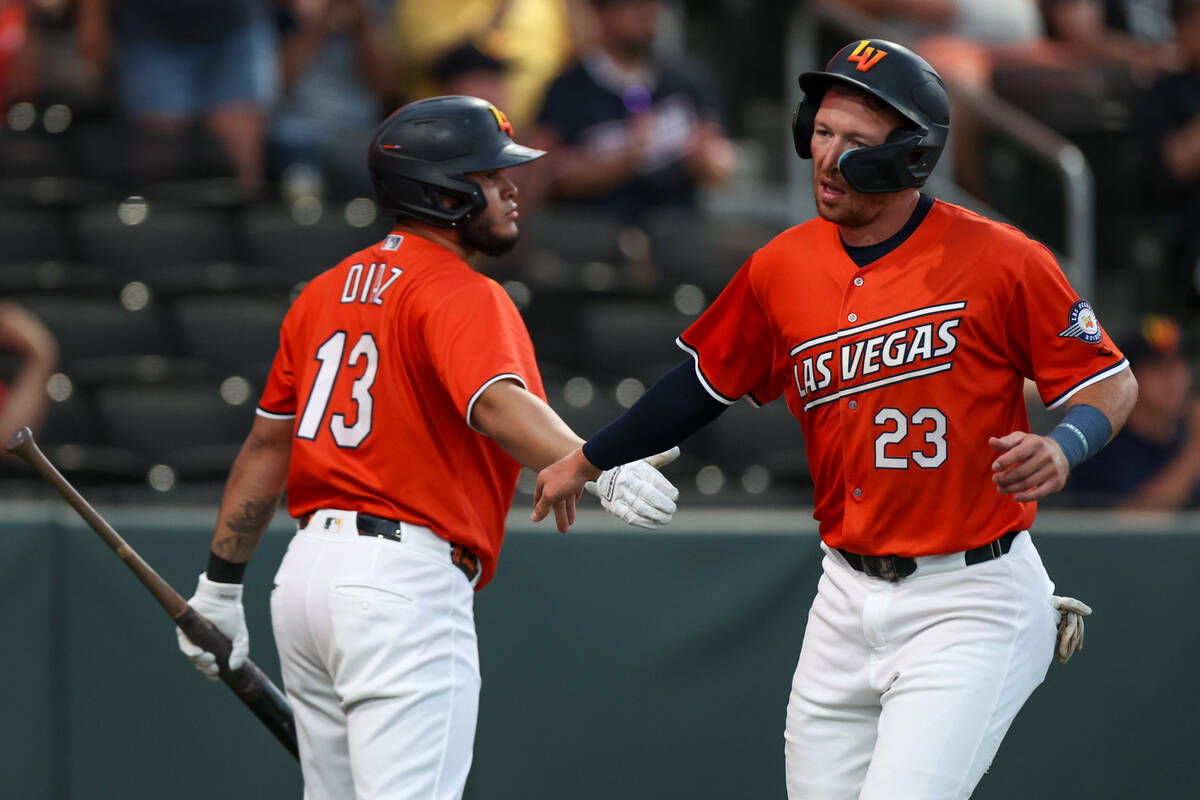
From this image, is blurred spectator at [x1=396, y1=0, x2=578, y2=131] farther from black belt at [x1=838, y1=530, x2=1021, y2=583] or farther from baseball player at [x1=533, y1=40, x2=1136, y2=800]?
black belt at [x1=838, y1=530, x2=1021, y2=583]

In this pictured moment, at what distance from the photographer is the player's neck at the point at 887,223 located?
3.37 m

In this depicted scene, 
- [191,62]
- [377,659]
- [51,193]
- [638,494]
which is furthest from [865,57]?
[51,193]

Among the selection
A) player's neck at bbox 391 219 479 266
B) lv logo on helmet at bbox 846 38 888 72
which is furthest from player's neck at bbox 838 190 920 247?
player's neck at bbox 391 219 479 266

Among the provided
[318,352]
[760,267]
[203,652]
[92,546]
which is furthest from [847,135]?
[92,546]

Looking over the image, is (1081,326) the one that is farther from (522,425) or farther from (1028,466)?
(522,425)

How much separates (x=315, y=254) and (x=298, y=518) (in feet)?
12.4

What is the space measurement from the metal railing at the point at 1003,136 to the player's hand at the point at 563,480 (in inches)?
180

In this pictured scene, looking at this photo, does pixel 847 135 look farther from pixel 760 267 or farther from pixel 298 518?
pixel 298 518

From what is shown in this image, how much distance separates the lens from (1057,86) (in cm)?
877

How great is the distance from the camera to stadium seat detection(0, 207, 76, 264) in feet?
23.4

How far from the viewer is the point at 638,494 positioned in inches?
134

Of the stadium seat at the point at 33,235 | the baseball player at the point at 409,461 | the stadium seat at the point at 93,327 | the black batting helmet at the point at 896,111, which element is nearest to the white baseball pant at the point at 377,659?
the baseball player at the point at 409,461

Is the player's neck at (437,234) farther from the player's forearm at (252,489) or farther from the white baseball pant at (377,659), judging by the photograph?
the white baseball pant at (377,659)

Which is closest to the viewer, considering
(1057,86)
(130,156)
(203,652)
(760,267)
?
(760,267)
